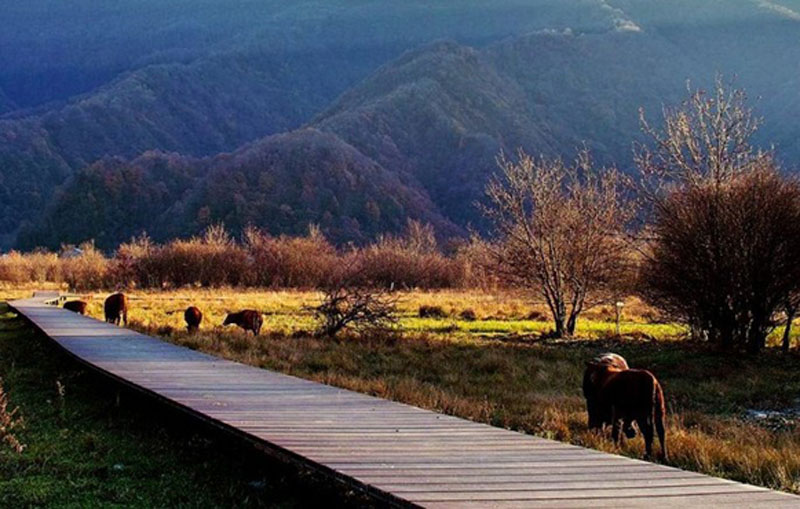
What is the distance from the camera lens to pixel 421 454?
5.87 metres

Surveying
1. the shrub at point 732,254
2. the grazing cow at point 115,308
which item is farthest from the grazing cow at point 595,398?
the grazing cow at point 115,308

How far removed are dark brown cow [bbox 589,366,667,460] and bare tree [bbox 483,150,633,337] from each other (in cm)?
1575

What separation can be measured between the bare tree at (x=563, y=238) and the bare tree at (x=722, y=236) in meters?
3.53

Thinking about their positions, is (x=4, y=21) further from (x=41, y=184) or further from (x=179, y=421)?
(x=179, y=421)

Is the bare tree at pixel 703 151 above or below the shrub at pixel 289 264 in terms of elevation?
above

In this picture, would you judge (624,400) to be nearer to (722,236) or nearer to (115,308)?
(722,236)

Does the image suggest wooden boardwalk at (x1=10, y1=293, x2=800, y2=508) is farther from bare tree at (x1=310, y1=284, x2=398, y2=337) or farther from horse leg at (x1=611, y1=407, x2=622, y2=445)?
bare tree at (x1=310, y1=284, x2=398, y2=337)

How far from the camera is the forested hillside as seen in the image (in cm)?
8975

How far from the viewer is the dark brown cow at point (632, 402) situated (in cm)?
759

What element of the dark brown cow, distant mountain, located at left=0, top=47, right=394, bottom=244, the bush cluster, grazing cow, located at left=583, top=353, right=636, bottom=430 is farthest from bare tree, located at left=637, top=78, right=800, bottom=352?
distant mountain, located at left=0, top=47, right=394, bottom=244

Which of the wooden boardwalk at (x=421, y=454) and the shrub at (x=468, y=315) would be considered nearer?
the wooden boardwalk at (x=421, y=454)

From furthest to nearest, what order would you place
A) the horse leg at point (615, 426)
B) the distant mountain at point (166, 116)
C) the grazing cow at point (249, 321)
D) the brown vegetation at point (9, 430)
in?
1. the distant mountain at point (166, 116)
2. the grazing cow at point (249, 321)
3. the horse leg at point (615, 426)
4. the brown vegetation at point (9, 430)

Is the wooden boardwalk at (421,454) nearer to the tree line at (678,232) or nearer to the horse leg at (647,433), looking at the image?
the horse leg at (647,433)

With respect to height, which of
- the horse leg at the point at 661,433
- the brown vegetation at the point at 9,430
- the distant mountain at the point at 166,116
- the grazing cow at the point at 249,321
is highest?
the distant mountain at the point at 166,116
